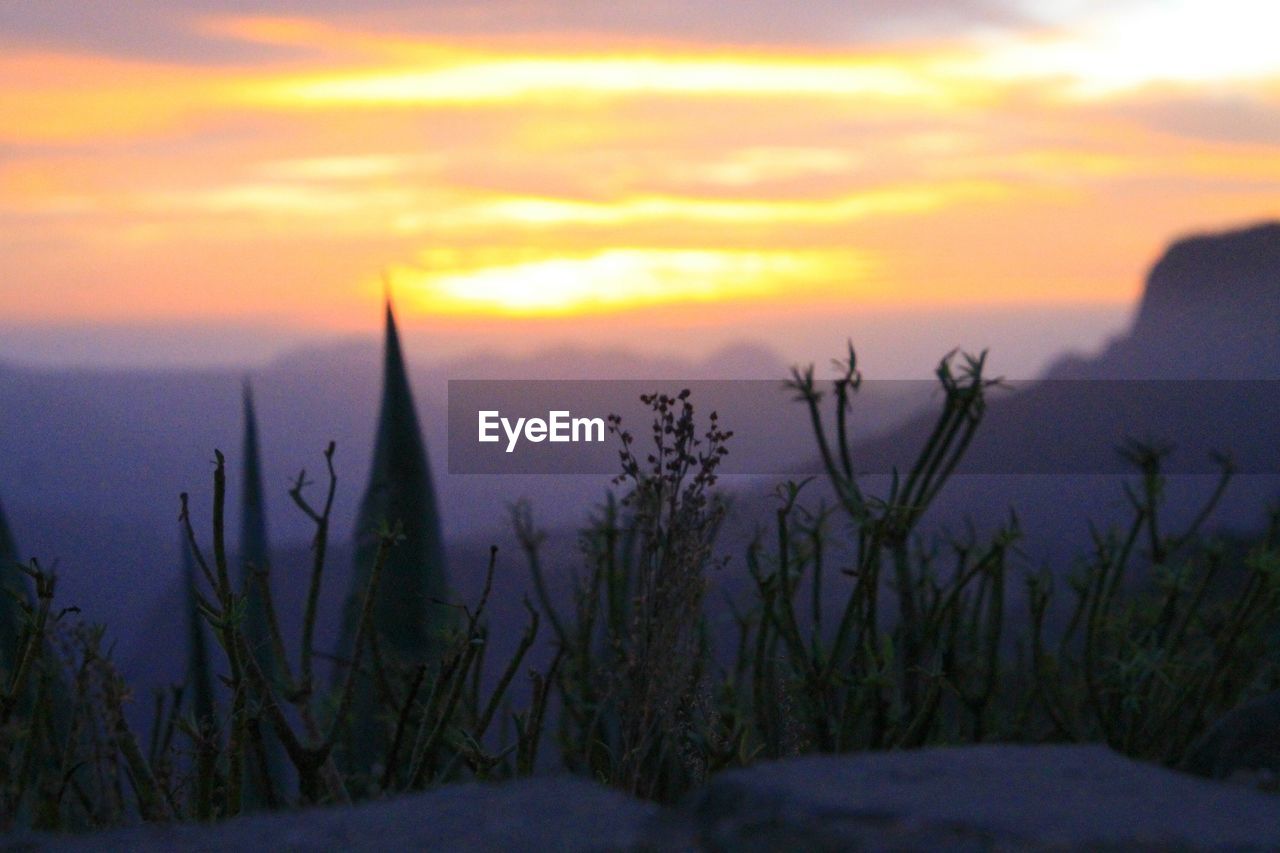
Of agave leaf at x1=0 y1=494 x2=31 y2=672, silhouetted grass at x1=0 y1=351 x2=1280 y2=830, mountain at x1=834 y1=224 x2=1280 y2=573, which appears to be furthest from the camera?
mountain at x1=834 y1=224 x2=1280 y2=573

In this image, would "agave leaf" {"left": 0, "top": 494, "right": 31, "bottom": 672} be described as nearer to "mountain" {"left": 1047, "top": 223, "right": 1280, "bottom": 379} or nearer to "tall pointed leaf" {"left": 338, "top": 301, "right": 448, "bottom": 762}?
"tall pointed leaf" {"left": 338, "top": 301, "right": 448, "bottom": 762}

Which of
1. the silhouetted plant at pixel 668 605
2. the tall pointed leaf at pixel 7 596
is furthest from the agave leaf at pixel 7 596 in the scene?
the silhouetted plant at pixel 668 605

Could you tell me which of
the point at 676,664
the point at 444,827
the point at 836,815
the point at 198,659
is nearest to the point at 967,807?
the point at 836,815

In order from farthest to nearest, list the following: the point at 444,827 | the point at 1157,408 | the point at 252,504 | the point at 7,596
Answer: the point at 1157,408, the point at 252,504, the point at 7,596, the point at 444,827

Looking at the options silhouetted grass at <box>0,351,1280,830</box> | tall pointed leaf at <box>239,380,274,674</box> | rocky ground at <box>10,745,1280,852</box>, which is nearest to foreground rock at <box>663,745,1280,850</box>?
rocky ground at <box>10,745,1280,852</box>

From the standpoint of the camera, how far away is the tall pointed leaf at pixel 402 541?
14.7 feet

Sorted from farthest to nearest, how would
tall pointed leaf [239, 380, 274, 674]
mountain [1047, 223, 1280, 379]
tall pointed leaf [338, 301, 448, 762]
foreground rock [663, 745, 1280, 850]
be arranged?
mountain [1047, 223, 1280, 379] → tall pointed leaf [239, 380, 274, 674] → tall pointed leaf [338, 301, 448, 762] → foreground rock [663, 745, 1280, 850]

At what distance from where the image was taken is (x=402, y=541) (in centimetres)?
453

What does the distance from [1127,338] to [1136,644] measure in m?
8.22

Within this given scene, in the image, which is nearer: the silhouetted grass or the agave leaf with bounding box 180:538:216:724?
the silhouetted grass

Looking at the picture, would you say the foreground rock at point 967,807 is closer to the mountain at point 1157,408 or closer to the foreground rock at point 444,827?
the foreground rock at point 444,827

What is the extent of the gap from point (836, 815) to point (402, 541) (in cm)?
334

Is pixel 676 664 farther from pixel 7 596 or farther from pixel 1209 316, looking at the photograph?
pixel 1209 316

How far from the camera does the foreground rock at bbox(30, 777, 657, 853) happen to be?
1.39 metres
